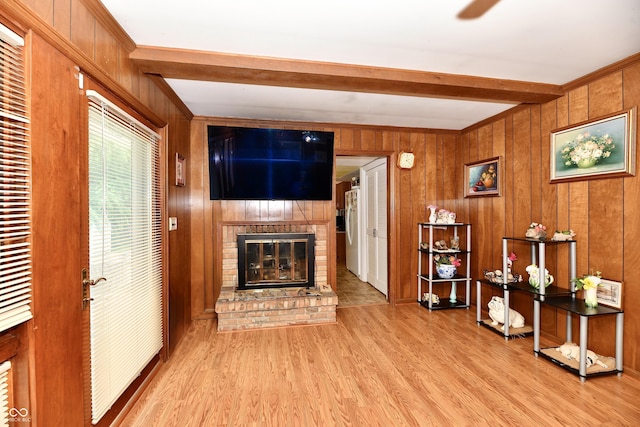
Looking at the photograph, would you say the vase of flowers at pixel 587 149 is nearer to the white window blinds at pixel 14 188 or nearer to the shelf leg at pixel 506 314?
the shelf leg at pixel 506 314

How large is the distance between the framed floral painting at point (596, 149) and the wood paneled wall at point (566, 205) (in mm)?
68

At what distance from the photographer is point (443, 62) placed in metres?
2.12

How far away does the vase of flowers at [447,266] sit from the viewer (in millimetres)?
3666

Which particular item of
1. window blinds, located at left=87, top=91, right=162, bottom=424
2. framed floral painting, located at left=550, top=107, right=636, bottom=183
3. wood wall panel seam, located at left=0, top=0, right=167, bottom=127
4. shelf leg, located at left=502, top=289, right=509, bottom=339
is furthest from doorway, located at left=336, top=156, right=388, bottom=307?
wood wall panel seam, located at left=0, top=0, right=167, bottom=127

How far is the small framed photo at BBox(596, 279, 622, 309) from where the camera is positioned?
2.20 metres

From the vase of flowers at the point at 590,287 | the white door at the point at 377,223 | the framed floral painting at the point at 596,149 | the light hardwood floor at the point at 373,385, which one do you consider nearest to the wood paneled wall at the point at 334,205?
the white door at the point at 377,223

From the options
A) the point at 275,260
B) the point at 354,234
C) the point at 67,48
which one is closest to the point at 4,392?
the point at 67,48

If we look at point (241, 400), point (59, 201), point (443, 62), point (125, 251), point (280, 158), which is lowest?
point (241, 400)

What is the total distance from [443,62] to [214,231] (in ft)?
9.50

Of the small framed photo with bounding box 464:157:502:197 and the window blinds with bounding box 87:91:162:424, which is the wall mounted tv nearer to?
the window blinds with bounding box 87:91:162:424

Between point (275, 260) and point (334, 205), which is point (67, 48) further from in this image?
point (334, 205)

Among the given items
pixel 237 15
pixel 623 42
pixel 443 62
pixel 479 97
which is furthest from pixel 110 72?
pixel 623 42

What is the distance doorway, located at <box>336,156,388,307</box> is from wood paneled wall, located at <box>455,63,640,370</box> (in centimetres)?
131

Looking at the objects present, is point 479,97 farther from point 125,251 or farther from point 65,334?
point 65,334
